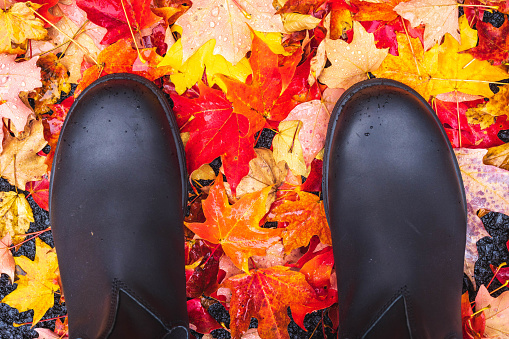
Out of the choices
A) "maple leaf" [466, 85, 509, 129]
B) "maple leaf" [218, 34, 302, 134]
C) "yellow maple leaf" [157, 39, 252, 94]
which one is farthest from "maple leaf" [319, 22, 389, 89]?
"maple leaf" [466, 85, 509, 129]

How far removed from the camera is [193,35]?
2.79 feet

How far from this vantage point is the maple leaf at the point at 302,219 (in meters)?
1.00

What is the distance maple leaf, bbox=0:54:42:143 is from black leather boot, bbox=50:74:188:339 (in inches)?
6.2

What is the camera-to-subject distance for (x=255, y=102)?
90 cm

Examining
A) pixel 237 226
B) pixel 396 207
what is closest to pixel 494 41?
pixel 396 207

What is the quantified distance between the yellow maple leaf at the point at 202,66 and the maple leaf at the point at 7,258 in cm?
79

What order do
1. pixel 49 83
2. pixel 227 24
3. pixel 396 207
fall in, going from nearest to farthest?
1. pixel 227 24
2. pixel 396 207
3. pixel 49 83

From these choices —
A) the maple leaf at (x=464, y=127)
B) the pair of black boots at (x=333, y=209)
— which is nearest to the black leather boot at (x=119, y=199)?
the pair of black boots at (x=333, y=209)

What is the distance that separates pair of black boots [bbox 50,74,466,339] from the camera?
933mm

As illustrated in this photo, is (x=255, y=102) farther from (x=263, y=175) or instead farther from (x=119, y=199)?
(x=119, y=199)

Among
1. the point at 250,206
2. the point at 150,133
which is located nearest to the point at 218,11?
the point at 150,133

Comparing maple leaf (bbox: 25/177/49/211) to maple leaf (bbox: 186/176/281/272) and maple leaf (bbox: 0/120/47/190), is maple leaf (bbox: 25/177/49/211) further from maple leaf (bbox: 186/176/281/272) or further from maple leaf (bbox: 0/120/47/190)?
maple leaf (bbox: 186/176/281/272)

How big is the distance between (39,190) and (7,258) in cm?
26

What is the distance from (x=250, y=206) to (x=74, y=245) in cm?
53
